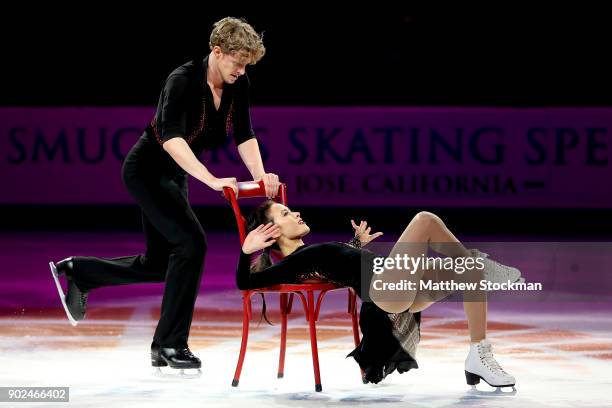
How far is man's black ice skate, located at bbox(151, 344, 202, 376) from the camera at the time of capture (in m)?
4.77

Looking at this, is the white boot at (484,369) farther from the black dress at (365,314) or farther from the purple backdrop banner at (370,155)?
the purple backdrop banner at (370,155)

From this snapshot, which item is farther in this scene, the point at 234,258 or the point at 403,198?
the point at 403,198

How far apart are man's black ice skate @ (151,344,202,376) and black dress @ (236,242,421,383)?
64 cm

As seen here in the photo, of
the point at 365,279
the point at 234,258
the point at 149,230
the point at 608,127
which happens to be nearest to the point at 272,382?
the point at 365,279

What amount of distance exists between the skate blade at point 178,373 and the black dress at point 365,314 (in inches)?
26.6

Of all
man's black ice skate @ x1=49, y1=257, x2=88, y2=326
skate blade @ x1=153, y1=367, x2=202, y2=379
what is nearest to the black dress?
skate blade @ x1=153, y1=367, x2=202, y2=379

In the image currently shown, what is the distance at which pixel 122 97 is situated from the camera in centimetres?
1206

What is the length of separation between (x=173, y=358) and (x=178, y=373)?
0.10 m

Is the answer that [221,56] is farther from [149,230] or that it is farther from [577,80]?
[577,80]

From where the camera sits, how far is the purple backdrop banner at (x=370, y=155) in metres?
11.1

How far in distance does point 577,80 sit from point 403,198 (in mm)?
2459

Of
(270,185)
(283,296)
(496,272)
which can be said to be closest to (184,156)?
(270,185)

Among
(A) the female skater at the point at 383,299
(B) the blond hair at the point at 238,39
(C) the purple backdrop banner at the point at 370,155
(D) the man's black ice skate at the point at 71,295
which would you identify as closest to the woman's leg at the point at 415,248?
(A) the female skater at the point at 383,299

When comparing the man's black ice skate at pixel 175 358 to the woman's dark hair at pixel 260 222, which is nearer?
the woman's dark hair at pixel 260 222
